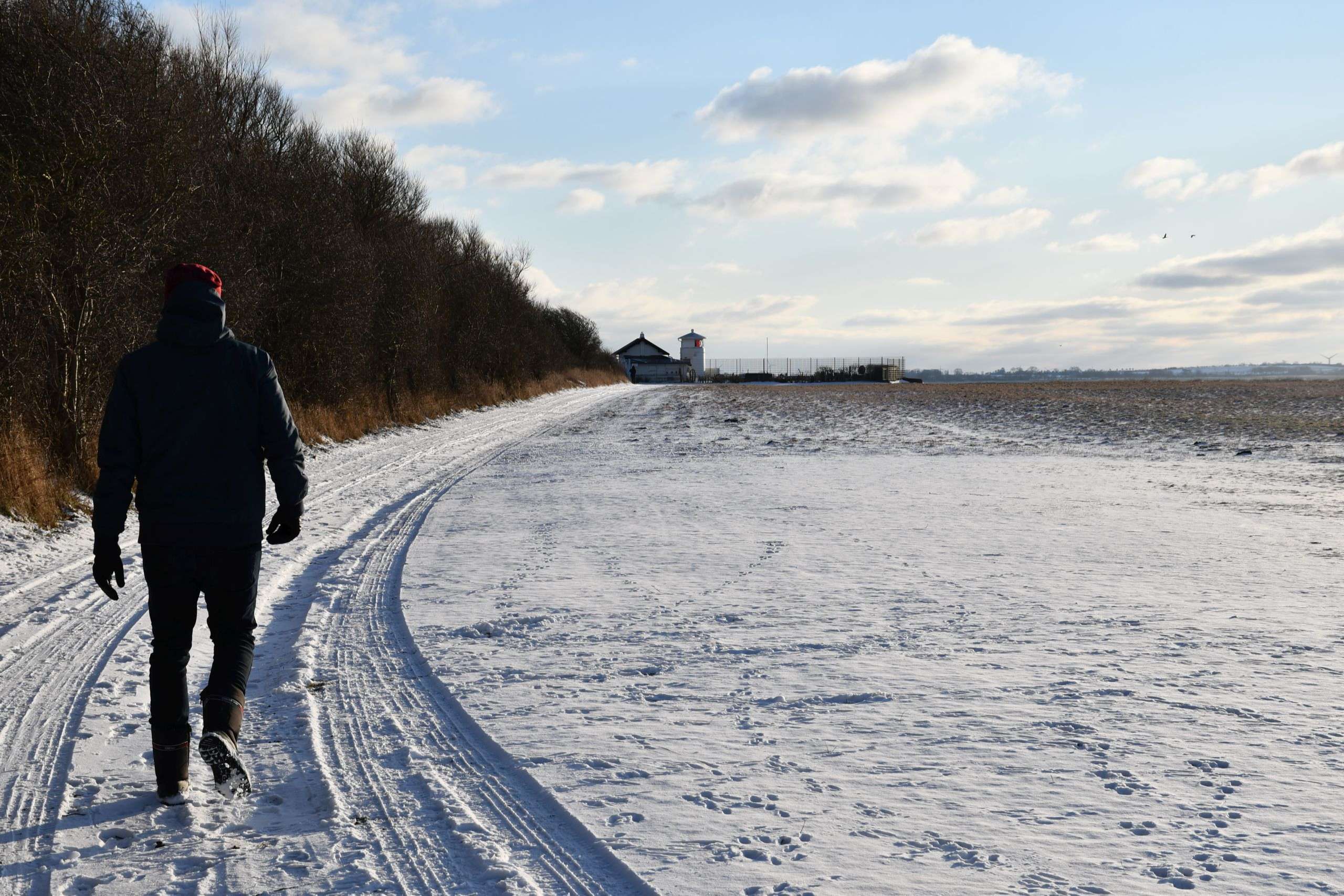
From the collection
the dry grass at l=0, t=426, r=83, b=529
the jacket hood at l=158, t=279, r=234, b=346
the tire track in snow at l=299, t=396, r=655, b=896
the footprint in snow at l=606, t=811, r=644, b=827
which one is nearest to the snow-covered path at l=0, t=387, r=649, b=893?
the tire track in snow at l=299, t=396, r=655, b=896

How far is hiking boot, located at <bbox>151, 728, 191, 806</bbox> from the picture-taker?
3537mm

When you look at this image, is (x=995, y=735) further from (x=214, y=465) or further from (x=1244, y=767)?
(x=214, y=465)

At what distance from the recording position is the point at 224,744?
3.55 m

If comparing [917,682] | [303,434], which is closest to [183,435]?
[917,682]

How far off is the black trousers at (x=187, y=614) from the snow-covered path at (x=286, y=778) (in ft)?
1.30

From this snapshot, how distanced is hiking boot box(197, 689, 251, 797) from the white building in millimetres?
100481

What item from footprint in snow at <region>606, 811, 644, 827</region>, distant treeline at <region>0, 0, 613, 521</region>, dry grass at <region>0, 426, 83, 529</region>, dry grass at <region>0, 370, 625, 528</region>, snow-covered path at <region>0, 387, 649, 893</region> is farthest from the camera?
distant treeline at <region>0, 0, 613, 521</region>

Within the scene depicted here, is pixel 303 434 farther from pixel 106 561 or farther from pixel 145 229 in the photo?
pixel 106 561

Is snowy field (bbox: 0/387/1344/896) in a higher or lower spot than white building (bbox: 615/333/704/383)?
lower

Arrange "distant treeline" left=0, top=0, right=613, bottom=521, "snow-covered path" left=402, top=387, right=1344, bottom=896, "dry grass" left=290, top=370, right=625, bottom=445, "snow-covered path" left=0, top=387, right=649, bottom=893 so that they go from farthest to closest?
1. "dry grass" left=290, top=370, right=625, bottom=445
2. "distant treeline" left=0, top=0, right=613, bottom=521
3. "snow-covered path" left=402, top=387, right=1344, bottom=896
4. "snow-covered path" left=0, top=387, right=649, bottom=893

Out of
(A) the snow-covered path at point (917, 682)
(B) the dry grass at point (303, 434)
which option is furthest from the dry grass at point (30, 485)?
(A) the snow-covered path at point (917, 682)

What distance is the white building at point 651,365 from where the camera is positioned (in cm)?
10788

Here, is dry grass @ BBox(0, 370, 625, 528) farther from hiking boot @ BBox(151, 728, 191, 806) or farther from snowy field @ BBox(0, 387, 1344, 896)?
hiking boot @ BBox(151, 728, 191, 806)

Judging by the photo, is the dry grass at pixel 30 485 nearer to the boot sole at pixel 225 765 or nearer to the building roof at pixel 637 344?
the boot sole at pixel 225 765
